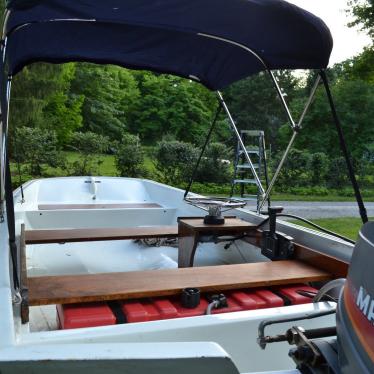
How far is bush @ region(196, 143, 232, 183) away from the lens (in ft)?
44.1

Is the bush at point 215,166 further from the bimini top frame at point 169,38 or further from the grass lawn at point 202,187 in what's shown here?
the bimini top frame at point 169,38

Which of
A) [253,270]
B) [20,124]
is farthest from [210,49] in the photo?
[20,124]

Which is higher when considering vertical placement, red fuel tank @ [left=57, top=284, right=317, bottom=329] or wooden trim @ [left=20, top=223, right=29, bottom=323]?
wooden trim @ [left=20, top=223, right=29, bottom=323]

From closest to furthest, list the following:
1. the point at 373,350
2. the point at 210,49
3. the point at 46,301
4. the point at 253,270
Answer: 1. the point at 373,350
2. the point at 46,301
3. the point at 253,270
4. the point at 210,49

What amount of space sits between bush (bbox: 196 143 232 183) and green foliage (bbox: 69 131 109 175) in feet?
9.44

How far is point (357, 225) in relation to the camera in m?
8.48

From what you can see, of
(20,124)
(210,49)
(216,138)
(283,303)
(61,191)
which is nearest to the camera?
(283,303)

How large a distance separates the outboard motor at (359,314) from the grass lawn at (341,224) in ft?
20.3

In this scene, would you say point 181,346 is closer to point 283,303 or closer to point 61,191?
point 283,303

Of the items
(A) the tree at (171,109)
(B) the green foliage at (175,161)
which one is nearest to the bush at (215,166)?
(B) the green foliage at (175,161)

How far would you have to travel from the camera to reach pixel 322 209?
10867 mm

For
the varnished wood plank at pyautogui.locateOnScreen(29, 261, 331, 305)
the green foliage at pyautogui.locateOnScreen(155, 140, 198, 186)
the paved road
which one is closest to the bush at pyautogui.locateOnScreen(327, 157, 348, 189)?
the paved road

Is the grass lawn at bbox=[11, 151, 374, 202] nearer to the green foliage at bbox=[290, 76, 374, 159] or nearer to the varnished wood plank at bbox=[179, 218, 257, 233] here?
the green foliage at bbox=[290, 76, 374, 159]

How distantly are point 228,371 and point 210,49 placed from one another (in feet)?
10.0
